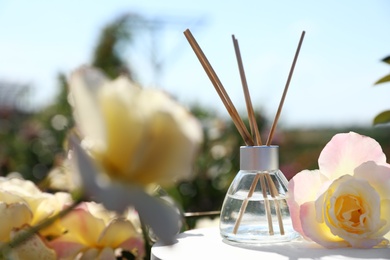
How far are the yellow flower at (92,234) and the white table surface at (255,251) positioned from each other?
7 cm

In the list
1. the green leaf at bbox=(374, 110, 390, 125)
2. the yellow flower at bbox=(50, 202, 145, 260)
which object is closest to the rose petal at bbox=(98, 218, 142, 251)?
the yellow flower at bbox=(50, 202, 145, 260)

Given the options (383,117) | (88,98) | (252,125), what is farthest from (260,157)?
(88,98)

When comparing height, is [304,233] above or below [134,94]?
below

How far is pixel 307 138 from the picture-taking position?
9414 millimetres

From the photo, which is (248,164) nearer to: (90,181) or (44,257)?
(44,257)

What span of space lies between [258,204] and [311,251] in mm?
115

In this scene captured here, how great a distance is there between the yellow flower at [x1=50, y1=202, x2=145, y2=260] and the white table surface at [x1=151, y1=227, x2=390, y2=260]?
0.07 meters

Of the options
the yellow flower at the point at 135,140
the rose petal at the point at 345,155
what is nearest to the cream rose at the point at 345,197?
the rose petal at the point at 345,155

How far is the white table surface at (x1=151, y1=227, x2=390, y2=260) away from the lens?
2.35ft

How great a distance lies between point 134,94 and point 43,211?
0.42 metres

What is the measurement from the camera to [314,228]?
761 mm

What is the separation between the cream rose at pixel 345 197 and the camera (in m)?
0.74

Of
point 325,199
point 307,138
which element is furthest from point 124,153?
point 307,138

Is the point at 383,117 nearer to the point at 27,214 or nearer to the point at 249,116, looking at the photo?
the point at 249,116
